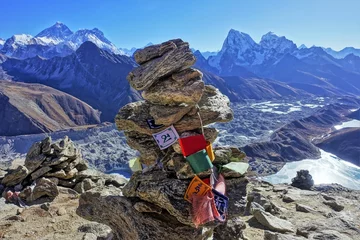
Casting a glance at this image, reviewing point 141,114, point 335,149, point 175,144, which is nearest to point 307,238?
point 175,144

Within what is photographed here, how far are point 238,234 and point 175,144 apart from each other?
5.52 meters

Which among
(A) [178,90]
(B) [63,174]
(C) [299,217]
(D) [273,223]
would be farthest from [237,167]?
(B) [63,174]

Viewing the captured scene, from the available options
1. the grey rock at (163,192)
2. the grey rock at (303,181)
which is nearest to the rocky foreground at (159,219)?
the grey rock at (163,192)

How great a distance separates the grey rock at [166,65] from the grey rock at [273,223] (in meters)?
9.26

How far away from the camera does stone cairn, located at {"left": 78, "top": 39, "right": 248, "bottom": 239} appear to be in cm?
1034

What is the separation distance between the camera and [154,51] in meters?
11.2

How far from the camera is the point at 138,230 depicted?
10.7 meters

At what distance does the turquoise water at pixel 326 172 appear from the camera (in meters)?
107

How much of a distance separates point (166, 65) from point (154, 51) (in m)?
1.00

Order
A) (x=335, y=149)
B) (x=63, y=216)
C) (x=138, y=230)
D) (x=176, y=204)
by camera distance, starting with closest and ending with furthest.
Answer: (x=176, y=204) → (x=138, y=230) → (x=63, y=216) → (x=335, y=149)

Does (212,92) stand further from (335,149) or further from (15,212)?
(335,149)

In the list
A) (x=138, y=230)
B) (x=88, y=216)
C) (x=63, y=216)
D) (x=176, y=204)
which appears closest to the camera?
(x=176, y=204)

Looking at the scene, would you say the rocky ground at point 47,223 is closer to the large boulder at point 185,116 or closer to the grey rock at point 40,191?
→ the grey rock at point 40,191

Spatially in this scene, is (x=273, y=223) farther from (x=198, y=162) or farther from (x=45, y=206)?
(x=45, y=206)
